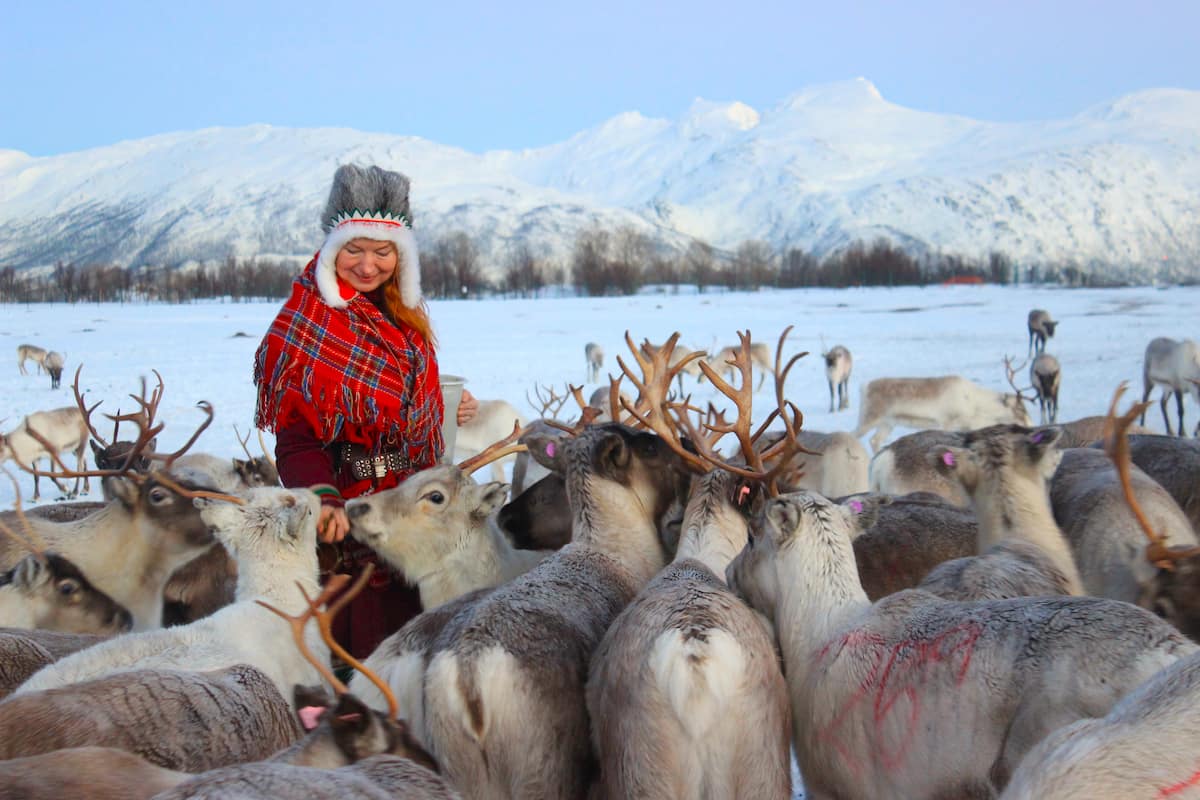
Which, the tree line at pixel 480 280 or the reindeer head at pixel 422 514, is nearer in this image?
the reindeer head at pixel 422 514

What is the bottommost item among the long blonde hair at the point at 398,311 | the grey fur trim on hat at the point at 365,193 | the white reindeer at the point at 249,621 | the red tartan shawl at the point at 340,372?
the white reindeer at the point at 249,621

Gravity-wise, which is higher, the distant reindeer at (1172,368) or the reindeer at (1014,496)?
the reindeer at (1014,496)

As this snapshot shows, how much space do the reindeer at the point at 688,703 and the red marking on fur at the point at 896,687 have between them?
0.66 ft

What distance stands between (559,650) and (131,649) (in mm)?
1303

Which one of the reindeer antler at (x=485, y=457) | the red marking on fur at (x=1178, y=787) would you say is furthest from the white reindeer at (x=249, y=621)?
the red marking on fur at (x=1178, y=787)

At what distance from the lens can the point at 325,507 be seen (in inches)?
159

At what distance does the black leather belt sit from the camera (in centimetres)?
449

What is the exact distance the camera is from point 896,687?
9.80 feet

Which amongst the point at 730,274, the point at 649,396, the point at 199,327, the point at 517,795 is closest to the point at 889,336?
the point at 199,327

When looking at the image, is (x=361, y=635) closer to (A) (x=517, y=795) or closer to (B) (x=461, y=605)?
(B) (x=461, y=605)

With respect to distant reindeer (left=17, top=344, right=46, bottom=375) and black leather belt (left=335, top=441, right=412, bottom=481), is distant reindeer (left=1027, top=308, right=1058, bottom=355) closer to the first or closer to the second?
distant reindeer (left=17, top=344, right=46, bottom=375)

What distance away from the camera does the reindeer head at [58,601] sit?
4.50m

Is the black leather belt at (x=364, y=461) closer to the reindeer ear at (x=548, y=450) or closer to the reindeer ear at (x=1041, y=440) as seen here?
the reindeer ear at (x=548, y=450)

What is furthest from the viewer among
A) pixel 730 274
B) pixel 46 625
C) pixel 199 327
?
pixel 730 274
